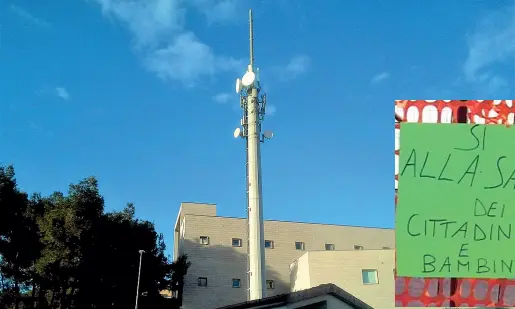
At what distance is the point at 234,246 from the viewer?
6116 centimetres

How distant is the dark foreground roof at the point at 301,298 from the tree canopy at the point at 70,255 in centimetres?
4020

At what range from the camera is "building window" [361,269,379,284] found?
53062 mm

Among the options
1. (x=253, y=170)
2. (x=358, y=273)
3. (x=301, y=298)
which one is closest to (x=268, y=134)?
(x=253, y=170)

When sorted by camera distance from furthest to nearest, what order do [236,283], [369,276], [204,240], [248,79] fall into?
1. [204,240]
2. [236,283]
3. [248,79]
4. [369,276]

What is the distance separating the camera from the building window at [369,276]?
5306 centimetres

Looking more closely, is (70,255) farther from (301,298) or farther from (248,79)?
(301,298)

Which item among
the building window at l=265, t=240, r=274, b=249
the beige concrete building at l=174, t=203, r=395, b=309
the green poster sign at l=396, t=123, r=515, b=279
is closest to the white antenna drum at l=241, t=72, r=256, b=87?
the beige concrete building at l=174, t=203, r=395, b=309

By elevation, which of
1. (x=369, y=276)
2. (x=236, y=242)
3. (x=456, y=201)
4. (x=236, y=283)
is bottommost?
(x=236, y=283)

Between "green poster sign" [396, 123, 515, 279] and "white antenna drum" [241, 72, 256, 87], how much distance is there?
48.6 metres

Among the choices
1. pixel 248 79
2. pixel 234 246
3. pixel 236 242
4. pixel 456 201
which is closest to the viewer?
pixel 456 201

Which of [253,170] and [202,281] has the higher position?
[253,170]

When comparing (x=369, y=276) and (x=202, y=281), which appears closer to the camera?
(x=369, y=276)

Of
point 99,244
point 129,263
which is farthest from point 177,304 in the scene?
point 99,244

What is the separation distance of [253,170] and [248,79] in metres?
9.24
